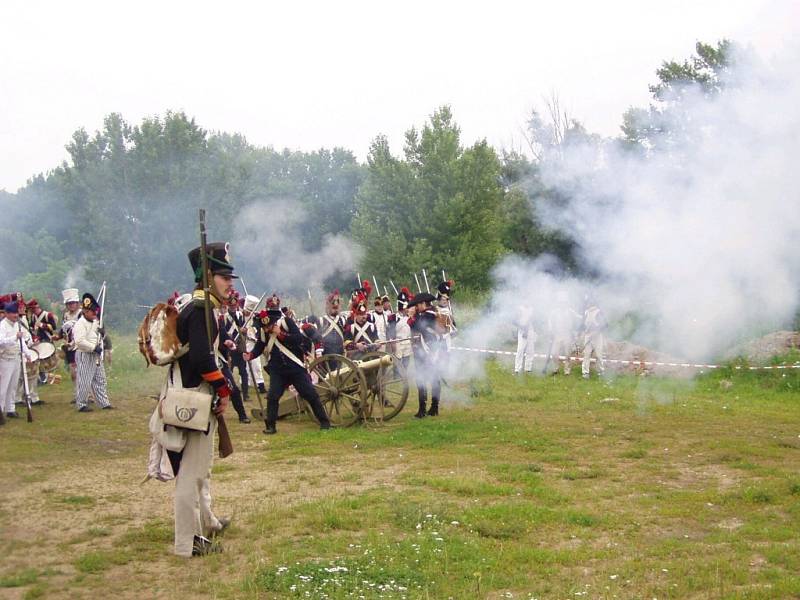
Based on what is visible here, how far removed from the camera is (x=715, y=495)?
757 centimetres

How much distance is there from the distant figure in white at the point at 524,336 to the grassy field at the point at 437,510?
6.04 metres

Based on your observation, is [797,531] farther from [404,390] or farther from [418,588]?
[404,390]

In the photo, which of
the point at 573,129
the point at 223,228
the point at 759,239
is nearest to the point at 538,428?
the point at 759,239

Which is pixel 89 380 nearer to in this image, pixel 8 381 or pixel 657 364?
pixel 8 381

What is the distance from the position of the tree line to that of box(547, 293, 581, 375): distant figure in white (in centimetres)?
107

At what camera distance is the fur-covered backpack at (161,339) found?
6.14 m

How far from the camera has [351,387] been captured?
39.8 feet

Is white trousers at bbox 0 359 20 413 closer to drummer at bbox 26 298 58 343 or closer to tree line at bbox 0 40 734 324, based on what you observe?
drummer at bbox 26 298 58 343

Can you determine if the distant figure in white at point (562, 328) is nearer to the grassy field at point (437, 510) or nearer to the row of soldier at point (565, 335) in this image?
the row of soldier at point (565, 335)

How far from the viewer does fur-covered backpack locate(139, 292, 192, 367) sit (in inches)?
242

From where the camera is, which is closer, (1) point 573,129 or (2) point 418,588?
(2) point 418,588

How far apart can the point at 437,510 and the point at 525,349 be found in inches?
473

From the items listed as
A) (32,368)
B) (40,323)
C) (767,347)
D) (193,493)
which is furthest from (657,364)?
(193,493)

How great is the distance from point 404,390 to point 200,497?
251 inches
